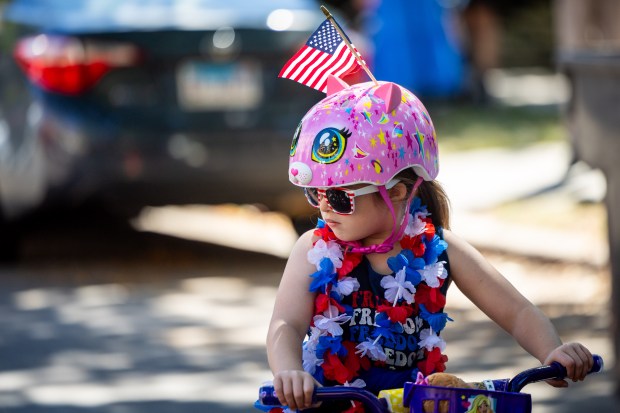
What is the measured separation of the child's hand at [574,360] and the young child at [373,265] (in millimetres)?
38

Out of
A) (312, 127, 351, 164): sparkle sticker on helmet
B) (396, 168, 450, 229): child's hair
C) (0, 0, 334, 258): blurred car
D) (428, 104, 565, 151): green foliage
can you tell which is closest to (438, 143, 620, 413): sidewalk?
(396, 168, 450, 229): child's hair

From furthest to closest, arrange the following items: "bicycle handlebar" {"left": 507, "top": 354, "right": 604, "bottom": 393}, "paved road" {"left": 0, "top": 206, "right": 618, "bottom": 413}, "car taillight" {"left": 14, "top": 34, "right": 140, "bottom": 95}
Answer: "car taillight" {"left": 14, "top": 34, "right": 140, "bottom": 95} → "paved road" {"left": 0, "top": 206, "right": 618, "bottom": 413} → "bicycle handlebar" {"left": 507, "top": 354, "right": 604, "bottom": 393}

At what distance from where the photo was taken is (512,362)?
6434mm

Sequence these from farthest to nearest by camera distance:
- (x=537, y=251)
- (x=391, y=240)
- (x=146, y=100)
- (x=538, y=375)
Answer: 1. (x=537, y=251)
2. (x=146, y=100)
3. (x=391, y=240)
4. (x=538, y=375)

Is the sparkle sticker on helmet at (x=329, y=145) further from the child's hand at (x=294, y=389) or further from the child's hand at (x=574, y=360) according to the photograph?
the child's hand at (x=574, y=360)

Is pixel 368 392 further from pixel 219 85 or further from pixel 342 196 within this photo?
pixel 219 85

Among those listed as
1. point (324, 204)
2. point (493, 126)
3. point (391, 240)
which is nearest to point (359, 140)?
point (324, 204)

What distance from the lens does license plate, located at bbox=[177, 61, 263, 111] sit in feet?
27.7

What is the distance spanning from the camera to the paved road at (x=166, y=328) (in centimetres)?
598

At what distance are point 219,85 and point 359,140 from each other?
17.7 feet

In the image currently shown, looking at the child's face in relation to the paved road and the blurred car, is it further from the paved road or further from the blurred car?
the blurred car

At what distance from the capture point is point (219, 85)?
8508 millimetres

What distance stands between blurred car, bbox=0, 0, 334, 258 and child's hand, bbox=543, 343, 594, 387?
5540 millimetres

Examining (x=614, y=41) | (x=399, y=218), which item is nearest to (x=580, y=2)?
(x=614, y=41)
